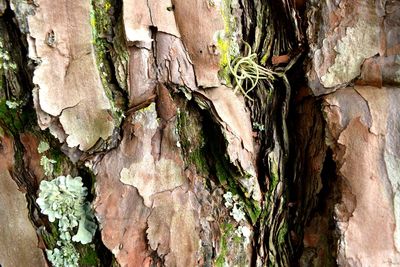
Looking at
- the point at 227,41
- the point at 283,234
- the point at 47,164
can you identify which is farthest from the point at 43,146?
the point at 283,234

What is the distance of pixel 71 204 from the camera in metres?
1.05

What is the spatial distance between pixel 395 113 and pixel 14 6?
888 millimetres

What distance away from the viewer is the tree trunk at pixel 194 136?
40.4 inches

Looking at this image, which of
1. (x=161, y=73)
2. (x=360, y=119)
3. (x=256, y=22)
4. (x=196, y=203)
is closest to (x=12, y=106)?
(x=161, y=73)

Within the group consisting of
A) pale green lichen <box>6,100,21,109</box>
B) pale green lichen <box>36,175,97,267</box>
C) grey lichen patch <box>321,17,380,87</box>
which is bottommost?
pale green lichen <box>36,175,97,267</box>

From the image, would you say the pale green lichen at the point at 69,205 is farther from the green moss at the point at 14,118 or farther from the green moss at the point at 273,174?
the green moss at the point at 273,174

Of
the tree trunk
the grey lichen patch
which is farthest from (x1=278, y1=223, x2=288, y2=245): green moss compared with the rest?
the grey lichen patch

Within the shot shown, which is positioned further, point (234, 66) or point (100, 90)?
point (234, 66)

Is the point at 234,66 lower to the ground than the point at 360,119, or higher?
higher

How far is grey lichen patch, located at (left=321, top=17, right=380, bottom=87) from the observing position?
1.11 m

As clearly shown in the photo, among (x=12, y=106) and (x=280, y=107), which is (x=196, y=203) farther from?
(x=12, y=106)

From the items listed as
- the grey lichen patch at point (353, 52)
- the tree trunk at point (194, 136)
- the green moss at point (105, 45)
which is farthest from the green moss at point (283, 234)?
the green moss at point (105, 45)

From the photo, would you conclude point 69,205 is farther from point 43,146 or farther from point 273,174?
point 273,174

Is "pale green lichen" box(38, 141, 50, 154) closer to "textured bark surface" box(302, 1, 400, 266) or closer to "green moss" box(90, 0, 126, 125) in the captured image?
"green moss" box(90, 0, 126, 125)
